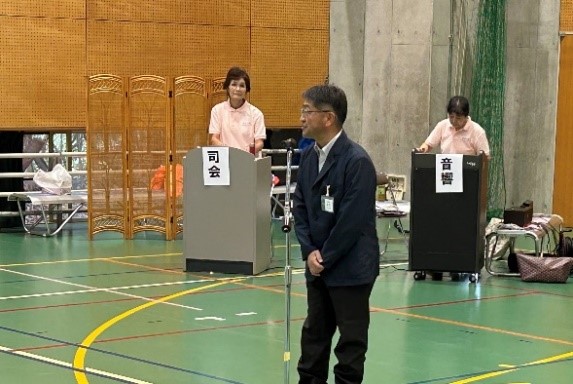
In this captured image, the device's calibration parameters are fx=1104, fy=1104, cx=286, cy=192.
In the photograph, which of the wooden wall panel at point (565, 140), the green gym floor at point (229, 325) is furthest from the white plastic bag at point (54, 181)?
the wooden wall panel at point (565, 140)

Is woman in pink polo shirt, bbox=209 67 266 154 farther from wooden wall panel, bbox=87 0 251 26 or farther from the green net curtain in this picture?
the green net curtain

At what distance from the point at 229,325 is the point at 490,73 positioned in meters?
10.0

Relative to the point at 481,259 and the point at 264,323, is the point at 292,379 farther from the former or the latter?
the point at 481,259

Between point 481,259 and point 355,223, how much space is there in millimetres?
6136

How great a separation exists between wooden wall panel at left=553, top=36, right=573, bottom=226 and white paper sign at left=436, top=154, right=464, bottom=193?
7304mm

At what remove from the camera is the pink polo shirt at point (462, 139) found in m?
12.3

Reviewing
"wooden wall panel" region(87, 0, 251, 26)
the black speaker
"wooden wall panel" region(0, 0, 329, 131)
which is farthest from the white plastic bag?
the black speaker

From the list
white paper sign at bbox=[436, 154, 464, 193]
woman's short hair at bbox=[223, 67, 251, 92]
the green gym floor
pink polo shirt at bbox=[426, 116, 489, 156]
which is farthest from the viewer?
pink polo shirt at bbox=[426, 116, 489, 156]

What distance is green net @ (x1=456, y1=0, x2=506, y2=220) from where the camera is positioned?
17828 mm

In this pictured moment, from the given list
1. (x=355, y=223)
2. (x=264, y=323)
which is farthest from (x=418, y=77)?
(x=355, y=223)

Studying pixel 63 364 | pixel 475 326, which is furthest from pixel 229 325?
pixel 475 326

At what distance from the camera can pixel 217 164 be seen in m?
11.6

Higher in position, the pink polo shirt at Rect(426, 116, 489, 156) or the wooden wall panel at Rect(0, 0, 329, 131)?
the wooden wall panel at Rect(0, 0, 329, 131)

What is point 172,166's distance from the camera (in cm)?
A: 1499
